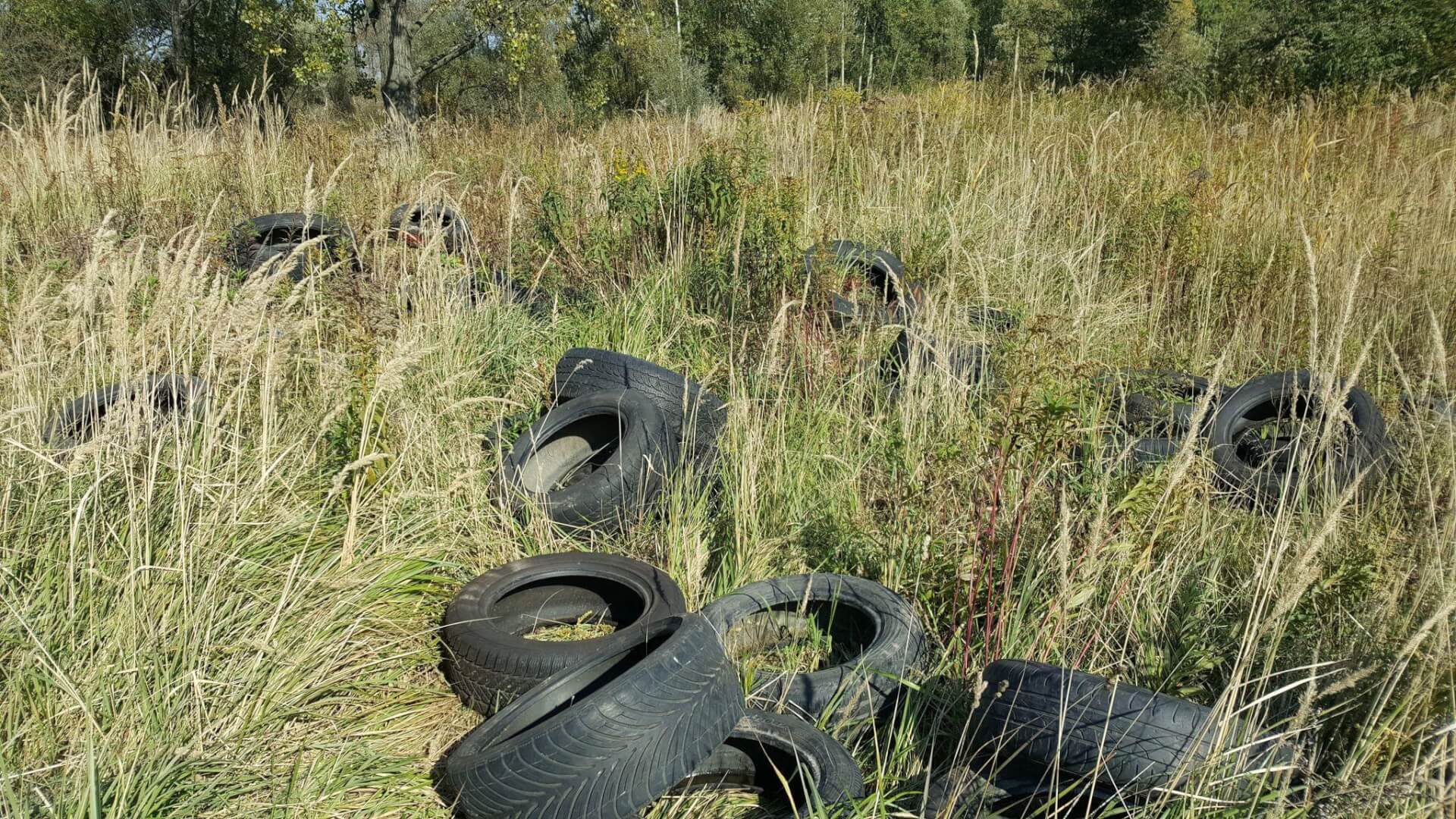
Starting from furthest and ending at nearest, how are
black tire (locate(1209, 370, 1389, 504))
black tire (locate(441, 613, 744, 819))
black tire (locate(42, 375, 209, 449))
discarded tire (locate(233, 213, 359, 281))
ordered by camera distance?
1. discarded tire (locate(233, 213, 359, 281))
2. black tire (locate(1209, 370, 1389, 504))
3. black tire (locate(42, 375, 209, 449))
4. black tire (locate(441, 613, 744, 819))

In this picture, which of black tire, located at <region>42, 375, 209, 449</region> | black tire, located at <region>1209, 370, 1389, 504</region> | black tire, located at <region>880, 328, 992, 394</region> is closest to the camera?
black tire, located at <region>42, 375, 209, 449</region>

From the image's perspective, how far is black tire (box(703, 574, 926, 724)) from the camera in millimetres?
2781

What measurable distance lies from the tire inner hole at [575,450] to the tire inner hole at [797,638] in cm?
147

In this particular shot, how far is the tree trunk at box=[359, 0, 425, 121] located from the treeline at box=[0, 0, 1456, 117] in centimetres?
4

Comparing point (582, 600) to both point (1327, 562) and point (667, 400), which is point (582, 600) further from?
point (1327, 562)

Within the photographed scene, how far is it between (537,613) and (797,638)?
1.00 meters

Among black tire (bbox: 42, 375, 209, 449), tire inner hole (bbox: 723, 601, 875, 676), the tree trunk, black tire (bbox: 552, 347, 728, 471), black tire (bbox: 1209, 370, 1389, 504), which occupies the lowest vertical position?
tire inner hole (bbox: 723, 601, 875, 676)

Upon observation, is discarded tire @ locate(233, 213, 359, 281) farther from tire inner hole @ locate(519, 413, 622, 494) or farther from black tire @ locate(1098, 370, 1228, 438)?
black tire @ locate(1098, 370, 1228, 438)

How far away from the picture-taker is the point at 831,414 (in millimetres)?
4219

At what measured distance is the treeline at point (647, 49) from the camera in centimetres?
1230

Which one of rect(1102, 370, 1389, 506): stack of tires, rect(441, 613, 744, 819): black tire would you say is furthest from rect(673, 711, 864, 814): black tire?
rect(1102, 370, 1389, 506): stack of tires

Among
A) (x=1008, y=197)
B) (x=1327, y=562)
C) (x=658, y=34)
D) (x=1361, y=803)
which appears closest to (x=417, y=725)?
(x=1361, y=803)

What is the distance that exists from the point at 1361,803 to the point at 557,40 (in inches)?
846

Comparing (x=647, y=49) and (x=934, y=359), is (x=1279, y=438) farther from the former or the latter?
(x=647, y=49)
